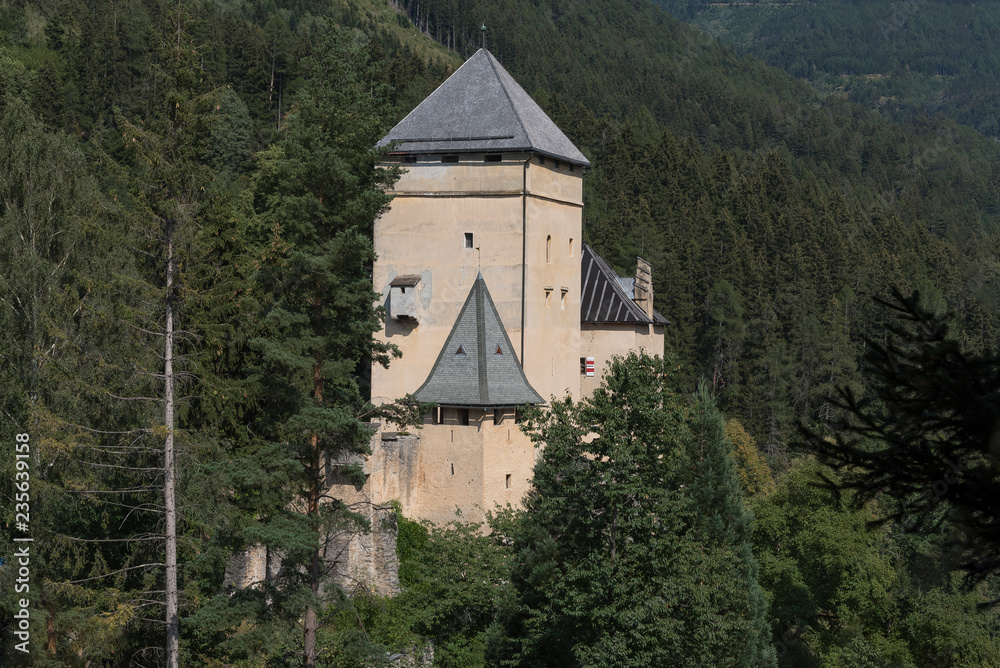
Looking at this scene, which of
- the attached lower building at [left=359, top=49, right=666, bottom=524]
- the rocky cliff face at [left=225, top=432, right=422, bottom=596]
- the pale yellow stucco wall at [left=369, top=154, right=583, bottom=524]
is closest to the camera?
the rocky cliff face at [left=225, top=432, right=422, bottom=596]

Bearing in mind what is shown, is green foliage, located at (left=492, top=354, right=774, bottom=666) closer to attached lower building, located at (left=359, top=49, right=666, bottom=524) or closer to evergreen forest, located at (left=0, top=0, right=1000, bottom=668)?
evergreen forest, located at (left=0, top=0, right=1000, bottom=668)

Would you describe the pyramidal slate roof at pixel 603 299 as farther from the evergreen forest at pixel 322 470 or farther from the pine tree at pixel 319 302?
the pine tree at pixel 319 302

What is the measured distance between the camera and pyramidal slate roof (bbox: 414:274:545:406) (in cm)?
2791

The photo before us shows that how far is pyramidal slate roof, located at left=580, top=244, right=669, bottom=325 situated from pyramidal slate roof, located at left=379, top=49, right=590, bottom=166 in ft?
20.1

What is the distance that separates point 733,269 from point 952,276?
22.8m

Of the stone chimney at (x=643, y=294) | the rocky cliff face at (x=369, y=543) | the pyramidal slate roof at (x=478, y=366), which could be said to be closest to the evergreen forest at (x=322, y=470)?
the rocky cliff face at (x=369, y=543)

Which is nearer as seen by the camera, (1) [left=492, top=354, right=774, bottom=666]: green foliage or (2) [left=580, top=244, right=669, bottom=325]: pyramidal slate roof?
(1) [left=492, top=354, right=774, bottom=666]: green foliage

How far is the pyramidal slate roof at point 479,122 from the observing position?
29719mm

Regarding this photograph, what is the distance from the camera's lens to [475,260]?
29688 millimetres

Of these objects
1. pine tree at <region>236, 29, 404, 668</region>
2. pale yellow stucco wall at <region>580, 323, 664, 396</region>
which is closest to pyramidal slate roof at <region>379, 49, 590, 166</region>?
pale yellow stucco wall at <region>580, 323, 664, 396</region>

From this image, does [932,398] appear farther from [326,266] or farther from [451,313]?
[451,313]

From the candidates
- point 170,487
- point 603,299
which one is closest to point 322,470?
point 170,487

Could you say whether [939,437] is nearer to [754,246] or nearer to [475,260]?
[475,260]

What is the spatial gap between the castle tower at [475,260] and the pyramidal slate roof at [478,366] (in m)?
0.03
